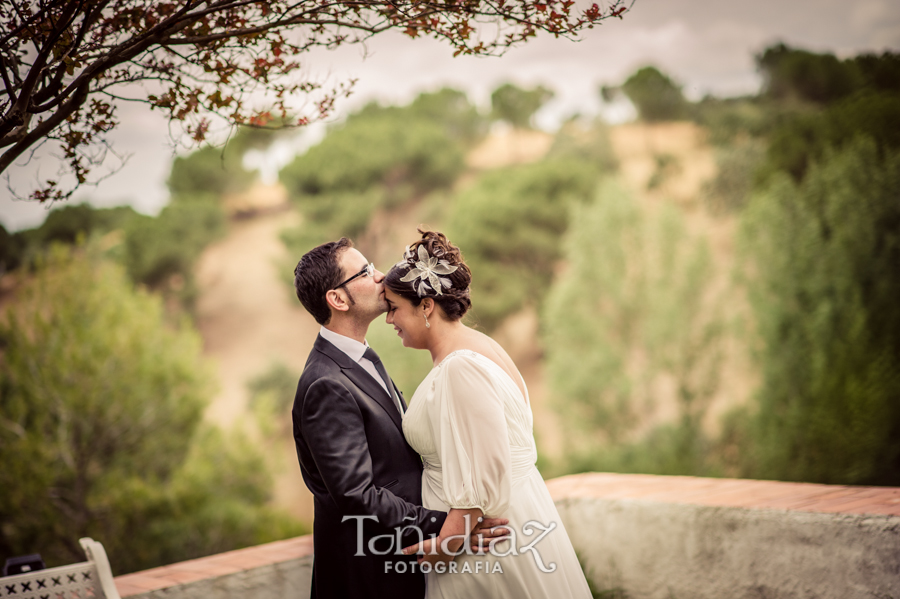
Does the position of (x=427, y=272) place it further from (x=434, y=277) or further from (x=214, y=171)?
(x=214, y=171)

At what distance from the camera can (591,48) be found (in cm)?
3772

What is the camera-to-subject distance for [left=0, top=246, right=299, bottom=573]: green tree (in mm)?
12555

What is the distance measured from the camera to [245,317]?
100 feet

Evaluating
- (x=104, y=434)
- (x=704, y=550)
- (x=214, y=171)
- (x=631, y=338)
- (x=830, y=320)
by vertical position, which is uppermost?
(x=214, y=171)

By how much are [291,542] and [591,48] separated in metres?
38.7

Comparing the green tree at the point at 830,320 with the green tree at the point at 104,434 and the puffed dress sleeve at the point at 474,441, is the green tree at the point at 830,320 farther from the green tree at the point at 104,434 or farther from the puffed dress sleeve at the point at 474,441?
the puffed dress sleeve at the point at 474,441

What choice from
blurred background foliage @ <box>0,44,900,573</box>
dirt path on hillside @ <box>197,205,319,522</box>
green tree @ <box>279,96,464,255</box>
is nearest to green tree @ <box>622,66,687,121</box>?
blurred background foliage @ <box>0,44,900,573</box>

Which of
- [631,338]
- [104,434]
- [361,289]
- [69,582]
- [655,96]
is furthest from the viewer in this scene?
[655,96]

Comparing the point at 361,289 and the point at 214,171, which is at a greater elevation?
the point at 214,171

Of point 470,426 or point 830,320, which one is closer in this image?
point 470,426

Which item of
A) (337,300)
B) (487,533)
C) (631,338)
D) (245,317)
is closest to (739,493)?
(487,533)

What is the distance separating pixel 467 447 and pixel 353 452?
34 centimetres

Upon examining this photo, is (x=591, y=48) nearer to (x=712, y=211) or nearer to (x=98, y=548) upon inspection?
(x=712, y=211)

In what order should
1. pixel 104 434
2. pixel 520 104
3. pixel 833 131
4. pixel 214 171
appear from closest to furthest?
1. pixel 104 434
2. pixel 833 131
3. pixel 214 171
4. pixel 520 104
